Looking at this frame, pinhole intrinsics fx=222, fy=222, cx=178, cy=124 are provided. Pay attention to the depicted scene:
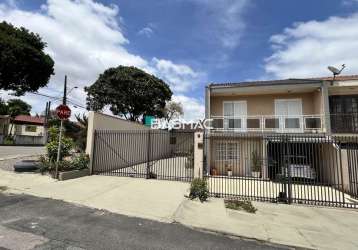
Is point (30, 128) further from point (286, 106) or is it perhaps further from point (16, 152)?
point (286, 106)

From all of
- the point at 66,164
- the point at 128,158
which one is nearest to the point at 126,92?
the point at 128,158

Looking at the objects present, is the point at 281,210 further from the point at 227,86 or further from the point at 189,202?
the point at 227,86

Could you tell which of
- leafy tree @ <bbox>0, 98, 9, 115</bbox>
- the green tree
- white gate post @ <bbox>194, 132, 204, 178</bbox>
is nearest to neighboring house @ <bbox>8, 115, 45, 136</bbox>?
the green tree

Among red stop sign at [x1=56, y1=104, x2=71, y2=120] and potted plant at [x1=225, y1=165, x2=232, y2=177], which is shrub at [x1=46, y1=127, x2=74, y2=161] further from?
potted plant at [x1=225, y1=165, x2=232, y2=177]

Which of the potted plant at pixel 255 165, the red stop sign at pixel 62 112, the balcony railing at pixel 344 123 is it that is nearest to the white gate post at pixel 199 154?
the potted plant at pixel 255 165

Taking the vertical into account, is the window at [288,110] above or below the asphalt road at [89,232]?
above

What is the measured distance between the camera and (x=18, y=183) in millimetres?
8773

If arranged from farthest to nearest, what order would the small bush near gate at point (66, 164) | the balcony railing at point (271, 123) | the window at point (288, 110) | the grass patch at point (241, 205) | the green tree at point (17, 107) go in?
the green tree at point (17, 107) < the window at point (288, 110) < the balcony railing at point (271, 123) < the small bush near gate at point (66, 164) < the grass patch at point (241, 205)

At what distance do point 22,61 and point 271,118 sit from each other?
50.1 feet

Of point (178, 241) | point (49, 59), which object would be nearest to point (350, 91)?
point (178, 241)

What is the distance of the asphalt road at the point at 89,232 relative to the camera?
13.8 feet

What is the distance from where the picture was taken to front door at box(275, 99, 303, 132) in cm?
1413

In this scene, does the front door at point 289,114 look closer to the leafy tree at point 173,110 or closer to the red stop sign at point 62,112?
the red stop sign at point 62,112

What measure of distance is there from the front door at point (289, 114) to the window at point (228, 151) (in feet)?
9.95
